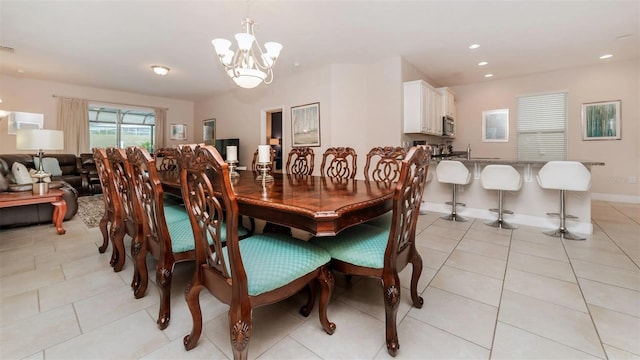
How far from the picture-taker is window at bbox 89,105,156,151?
22.3ft

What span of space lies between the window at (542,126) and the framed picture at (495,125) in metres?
0.23

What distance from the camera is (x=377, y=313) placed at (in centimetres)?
161

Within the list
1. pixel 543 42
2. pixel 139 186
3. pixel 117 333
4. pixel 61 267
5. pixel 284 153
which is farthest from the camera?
pixel 284 153

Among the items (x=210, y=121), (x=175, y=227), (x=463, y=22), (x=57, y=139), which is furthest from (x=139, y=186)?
(x=210, y=121)

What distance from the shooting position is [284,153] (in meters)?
5.74

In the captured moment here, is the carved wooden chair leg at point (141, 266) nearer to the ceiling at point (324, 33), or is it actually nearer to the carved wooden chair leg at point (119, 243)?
the carved wooden chair leg at point (119, 243)

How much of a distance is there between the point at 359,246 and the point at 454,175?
281 centimetres

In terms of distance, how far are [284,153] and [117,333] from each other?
4.53 m

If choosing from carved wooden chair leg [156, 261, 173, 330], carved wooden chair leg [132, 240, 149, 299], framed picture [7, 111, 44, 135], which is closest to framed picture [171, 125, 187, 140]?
framed picture [7, 111, 44, 135]

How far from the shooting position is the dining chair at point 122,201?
1.76 m

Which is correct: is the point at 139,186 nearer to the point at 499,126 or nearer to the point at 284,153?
the point at 284,153

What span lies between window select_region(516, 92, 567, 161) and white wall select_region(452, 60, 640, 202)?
0.34 feet

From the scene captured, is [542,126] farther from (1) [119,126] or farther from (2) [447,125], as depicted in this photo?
(1) [119,126]

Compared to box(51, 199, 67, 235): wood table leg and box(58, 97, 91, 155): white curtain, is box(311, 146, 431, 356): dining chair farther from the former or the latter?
box(58, 97, 91, 155): white curtain
